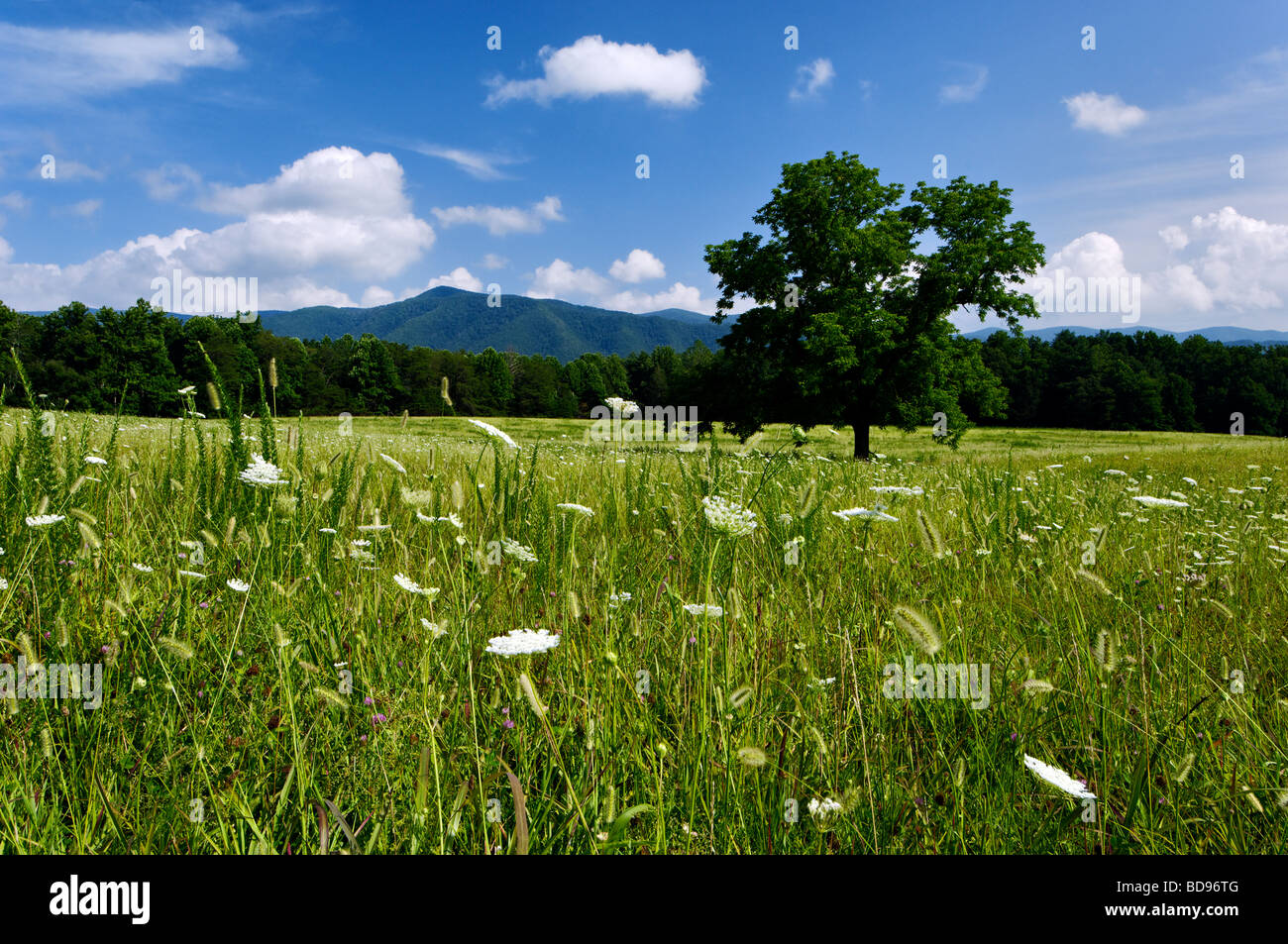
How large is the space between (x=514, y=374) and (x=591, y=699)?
376 ft

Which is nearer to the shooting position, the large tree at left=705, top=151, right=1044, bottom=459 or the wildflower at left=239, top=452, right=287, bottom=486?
the wildflower at left=239, top=452, right=287, bottom=486

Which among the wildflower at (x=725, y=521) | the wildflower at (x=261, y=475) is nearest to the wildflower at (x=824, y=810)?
the wildflower at (x=725, y=521)

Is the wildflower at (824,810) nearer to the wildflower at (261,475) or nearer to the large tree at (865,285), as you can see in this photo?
the wildflower at (261,475)

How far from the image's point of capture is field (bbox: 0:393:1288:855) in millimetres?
1404

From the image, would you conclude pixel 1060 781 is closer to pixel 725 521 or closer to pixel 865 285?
pixel 725 521

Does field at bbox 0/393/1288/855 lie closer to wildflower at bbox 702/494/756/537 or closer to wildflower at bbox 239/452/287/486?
wildflower at bbox 702/494/756/537

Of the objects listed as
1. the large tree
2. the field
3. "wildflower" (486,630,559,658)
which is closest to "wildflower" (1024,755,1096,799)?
→ the field

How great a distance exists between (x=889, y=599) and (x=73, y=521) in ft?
11.7

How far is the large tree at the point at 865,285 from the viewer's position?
1020 inches

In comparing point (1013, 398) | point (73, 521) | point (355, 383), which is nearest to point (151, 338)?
point (355, 383)

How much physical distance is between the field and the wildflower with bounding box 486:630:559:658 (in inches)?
2.7
